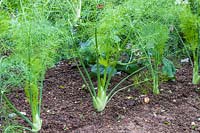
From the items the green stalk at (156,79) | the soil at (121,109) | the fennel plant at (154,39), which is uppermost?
the fennel plant at (154,39)

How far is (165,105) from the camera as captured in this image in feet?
12.0

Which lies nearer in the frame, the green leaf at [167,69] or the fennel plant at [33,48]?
the fennel plant at [33,48]

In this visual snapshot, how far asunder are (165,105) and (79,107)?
2.41ft

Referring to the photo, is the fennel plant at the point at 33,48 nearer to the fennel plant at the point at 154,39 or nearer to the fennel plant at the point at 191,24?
the fennel plant at the point at 154,39

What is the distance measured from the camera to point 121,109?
3568mm

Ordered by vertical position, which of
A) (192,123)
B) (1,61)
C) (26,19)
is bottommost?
(192,123)

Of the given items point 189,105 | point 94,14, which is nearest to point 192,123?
point 189,105

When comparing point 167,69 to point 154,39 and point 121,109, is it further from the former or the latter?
point 121,109

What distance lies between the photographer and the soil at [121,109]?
3301 millimetres

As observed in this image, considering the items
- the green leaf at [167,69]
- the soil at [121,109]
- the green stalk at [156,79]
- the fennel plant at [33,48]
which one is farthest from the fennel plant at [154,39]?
the fennel plant at [33,48]

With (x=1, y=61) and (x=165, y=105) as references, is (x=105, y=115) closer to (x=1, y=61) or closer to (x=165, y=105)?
(x=165, y=105)

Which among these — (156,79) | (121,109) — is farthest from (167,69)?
(121,109)

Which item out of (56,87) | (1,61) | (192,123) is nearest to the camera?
(1,61)

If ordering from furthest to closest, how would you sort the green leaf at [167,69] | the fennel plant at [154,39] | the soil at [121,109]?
the green leaf at [167,69] < the fennel plant at [154,39] < the soil at [121,109]
